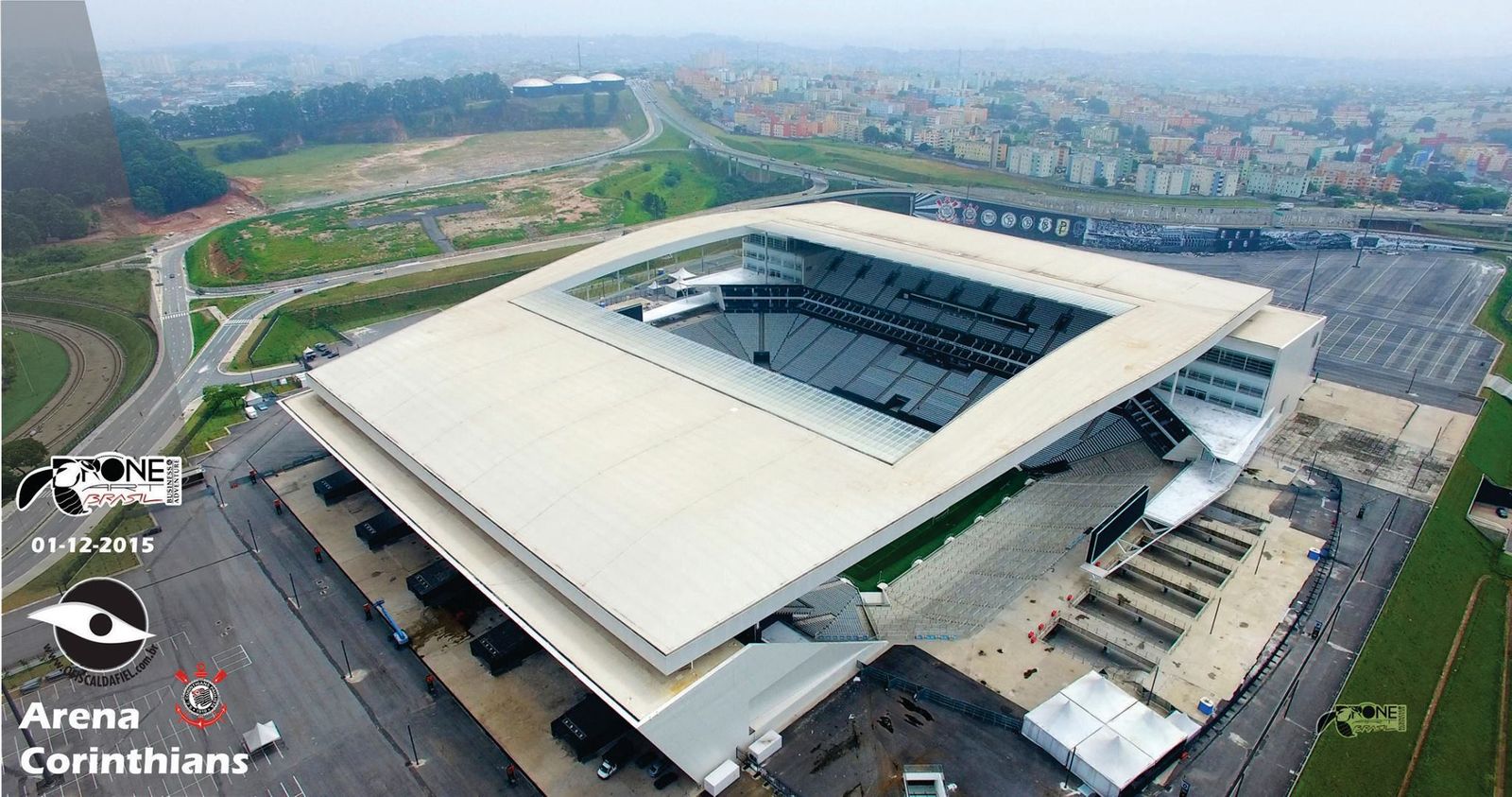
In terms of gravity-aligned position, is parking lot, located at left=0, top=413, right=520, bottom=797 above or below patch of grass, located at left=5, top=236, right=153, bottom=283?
below

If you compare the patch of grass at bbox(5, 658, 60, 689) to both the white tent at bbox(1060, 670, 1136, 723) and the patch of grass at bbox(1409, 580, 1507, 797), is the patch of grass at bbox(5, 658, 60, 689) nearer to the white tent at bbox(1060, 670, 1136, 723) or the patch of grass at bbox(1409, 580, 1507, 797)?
the white tent at bbox(1060, 670, 1136, 723)

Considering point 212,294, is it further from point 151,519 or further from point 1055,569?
point 1055,569

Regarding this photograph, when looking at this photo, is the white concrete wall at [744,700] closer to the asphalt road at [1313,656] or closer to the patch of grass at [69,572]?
the asphalt road at [1313,656]

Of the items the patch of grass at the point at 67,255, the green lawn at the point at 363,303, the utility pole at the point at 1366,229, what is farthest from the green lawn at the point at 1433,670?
the green lawn at the point at 363,303

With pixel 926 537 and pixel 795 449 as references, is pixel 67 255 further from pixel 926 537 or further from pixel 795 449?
pixel 926 537

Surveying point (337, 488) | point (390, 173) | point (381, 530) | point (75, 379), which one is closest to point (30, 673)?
point (381, 530)

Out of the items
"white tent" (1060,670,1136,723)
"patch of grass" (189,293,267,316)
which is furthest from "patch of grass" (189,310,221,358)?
"white tent" (1060,670,1136,723)
